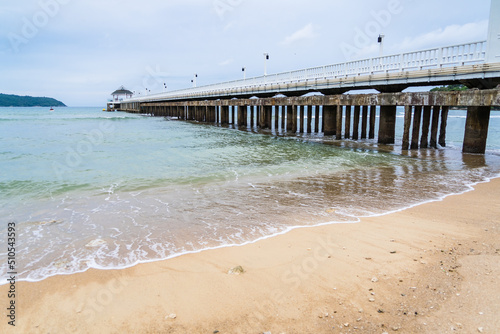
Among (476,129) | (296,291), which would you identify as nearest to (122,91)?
(476,129)

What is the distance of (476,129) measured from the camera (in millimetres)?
13531

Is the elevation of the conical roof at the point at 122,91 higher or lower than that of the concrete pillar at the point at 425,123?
higher

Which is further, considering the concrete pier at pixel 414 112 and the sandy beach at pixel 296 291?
the concrete pier at pixel 414 112

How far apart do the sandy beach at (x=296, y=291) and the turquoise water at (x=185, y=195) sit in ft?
1.73

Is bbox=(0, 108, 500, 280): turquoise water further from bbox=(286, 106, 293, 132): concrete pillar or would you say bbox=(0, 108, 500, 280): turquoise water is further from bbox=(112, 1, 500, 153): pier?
bbox=(286, 106, 293, 132): concrete pillar

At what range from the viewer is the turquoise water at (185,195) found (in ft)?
16.1

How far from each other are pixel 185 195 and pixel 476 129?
12731 mm

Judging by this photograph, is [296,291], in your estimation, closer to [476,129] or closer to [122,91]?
[476,129]

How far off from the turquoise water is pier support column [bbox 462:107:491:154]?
25.2 inches

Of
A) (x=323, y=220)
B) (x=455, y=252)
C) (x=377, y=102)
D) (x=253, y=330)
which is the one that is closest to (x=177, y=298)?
(x=253, y=330)

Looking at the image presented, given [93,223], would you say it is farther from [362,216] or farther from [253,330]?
[362,216]

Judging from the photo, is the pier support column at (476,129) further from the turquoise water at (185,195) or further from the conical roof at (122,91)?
the conical roof at (122,91)

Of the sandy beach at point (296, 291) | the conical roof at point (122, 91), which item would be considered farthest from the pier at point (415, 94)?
the conical roof at point (122, 91)

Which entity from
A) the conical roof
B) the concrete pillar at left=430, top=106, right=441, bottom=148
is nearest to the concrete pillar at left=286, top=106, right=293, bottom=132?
the concrete pillar at left=430, top=106, right=441, bottom=148
